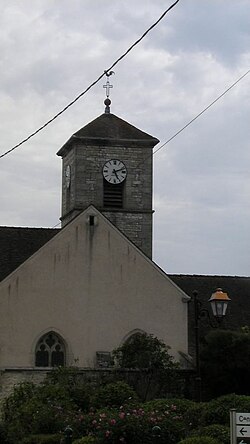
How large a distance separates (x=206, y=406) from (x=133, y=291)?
15519 millimetres

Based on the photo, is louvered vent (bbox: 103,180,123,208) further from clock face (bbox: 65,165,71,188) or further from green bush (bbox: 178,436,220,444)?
green bush (bbox: 178,436,220,444)

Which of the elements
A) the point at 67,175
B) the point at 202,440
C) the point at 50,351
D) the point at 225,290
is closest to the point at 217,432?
the point at 202,440

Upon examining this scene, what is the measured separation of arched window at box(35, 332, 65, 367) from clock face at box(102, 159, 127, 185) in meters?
11.3

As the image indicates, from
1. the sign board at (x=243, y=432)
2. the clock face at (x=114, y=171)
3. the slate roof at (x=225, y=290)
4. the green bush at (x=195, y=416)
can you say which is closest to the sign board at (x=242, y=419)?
the sign board at (x=243, y=432)

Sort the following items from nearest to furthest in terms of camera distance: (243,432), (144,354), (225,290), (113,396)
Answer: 1. (243,432)
2. (113,396)
3. (144,354)
4. (225,290)

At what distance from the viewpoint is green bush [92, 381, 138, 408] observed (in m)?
24.5

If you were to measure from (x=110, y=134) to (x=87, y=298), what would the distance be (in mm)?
11829

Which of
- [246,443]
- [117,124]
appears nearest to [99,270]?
[117,124]

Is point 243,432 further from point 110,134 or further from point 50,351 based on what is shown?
point 110,134

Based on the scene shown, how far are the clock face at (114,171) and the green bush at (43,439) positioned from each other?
2435 centimetres

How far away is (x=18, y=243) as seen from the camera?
38.9m

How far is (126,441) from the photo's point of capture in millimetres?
19172

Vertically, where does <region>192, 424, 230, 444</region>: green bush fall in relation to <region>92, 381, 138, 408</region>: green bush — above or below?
below

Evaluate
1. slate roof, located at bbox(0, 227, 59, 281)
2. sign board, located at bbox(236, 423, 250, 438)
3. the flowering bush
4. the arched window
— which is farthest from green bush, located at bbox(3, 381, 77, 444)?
slate roof, located at bbox(0, 227, 59, 281)
